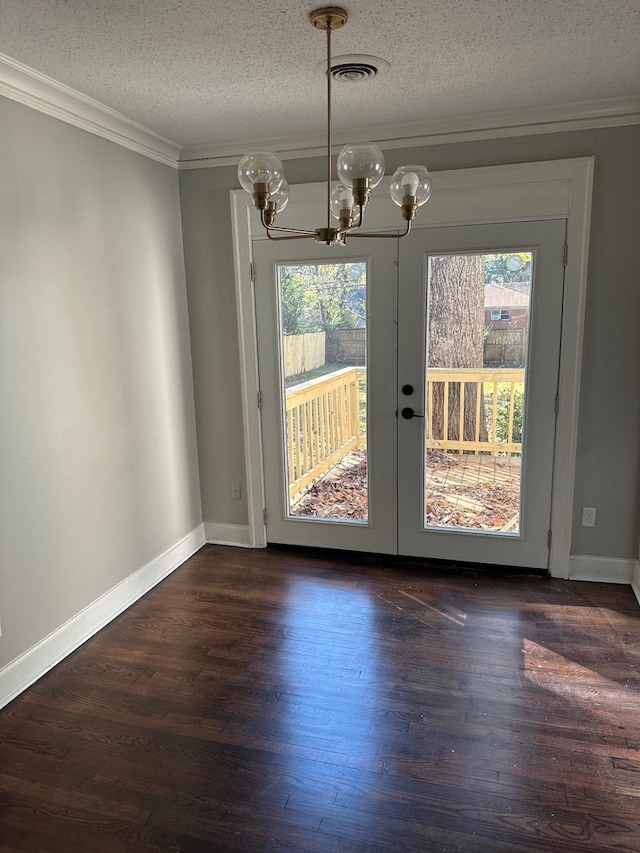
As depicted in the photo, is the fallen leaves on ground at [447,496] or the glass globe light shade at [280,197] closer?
the glass globe light shade at [280,197]

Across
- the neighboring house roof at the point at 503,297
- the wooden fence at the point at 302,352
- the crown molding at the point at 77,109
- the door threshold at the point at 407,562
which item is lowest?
the door threshold at the point at 407,562

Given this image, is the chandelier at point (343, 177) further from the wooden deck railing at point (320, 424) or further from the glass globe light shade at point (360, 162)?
the wooden deck railing at point (320, 424)

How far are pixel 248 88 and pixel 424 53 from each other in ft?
2.56

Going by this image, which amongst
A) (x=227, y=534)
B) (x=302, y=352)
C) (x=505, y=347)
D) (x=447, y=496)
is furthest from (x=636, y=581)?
(x=227, y=534)

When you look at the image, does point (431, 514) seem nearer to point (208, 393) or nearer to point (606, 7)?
point (208, 393)

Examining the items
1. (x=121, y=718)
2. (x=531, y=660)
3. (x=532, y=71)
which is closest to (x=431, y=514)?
(x=531, y=660)

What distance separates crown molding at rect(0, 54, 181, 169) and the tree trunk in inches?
66.0

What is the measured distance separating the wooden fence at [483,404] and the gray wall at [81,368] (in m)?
1.61

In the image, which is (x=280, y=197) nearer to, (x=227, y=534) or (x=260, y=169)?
(x=260, y=169)

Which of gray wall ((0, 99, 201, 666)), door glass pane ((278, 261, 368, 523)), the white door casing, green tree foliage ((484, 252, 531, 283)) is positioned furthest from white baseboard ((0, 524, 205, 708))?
green tree foliage ((484, 252, 531, 283))

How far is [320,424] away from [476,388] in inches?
38.2

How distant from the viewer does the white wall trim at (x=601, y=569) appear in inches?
124

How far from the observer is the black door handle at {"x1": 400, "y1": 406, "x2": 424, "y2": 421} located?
10.8 ft

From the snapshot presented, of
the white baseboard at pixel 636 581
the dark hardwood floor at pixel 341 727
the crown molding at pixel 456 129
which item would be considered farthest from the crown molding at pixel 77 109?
the white baseboard at pixel 636 581
